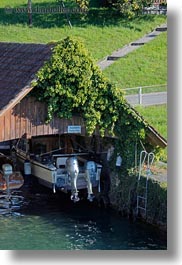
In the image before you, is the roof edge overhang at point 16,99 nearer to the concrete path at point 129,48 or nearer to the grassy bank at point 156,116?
the grassy bank at point 156,116

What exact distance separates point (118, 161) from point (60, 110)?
2.55m

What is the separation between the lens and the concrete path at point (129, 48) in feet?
141

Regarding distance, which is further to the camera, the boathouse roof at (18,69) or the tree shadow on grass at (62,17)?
the tree shadow on grass at (62,17)

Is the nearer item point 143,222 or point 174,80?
point 174,80

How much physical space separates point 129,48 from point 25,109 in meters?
22.7

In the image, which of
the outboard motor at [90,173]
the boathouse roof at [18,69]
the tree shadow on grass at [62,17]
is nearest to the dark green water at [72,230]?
the outboard motor at [90,173]

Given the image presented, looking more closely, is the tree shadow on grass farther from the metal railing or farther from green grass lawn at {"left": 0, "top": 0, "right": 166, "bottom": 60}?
the metal railing

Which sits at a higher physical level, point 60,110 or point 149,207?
point 60,110

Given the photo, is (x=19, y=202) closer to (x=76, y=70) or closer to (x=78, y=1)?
(x=76, y=70)

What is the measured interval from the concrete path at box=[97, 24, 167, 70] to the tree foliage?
1756 cm

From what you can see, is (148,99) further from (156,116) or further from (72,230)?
(72,230)

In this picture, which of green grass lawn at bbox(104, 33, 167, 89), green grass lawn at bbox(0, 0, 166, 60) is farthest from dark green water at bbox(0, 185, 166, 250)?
green grass lawn at bbox(0, 0, 166, 60)

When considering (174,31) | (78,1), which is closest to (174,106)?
(174,31)

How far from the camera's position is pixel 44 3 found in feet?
171
